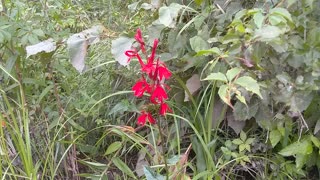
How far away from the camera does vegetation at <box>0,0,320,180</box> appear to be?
151cm

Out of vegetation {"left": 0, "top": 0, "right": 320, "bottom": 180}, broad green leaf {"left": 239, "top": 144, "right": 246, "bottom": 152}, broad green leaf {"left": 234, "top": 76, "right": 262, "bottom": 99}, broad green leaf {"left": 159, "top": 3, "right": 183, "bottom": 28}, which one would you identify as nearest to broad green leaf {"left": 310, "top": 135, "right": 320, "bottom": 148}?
vegetation {"left": 0, "top": 0, "right": 320, "bottom": 180}

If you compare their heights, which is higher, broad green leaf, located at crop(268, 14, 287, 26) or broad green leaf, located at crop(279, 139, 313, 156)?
broad green leaf, located at crop(268, 14, 287, 26)

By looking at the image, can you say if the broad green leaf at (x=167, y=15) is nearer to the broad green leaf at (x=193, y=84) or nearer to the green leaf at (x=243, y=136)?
the broad green leaf at (x=193, y=84)

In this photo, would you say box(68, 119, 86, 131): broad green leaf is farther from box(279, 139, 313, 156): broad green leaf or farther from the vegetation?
box(279, 139, 313, 156): broad green leaf

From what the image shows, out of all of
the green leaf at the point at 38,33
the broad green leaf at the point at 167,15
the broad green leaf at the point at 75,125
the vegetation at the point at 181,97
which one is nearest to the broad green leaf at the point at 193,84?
the vegetation at the point at 181,97

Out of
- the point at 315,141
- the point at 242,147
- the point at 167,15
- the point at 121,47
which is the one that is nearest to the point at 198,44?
the point at 167,15

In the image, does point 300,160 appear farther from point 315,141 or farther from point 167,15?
point 167,15

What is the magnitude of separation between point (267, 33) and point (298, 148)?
41cm

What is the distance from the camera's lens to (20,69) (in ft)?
5.96

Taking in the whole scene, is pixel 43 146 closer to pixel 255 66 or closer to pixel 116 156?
pixel 116 156

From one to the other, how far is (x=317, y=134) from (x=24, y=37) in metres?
0.98

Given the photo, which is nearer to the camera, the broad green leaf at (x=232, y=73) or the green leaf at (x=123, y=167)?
the broad green leaf at (x=232, y=73)

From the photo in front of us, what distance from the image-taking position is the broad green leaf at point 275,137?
5.26 ft

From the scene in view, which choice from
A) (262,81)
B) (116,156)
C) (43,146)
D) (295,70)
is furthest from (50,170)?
(295,70)
